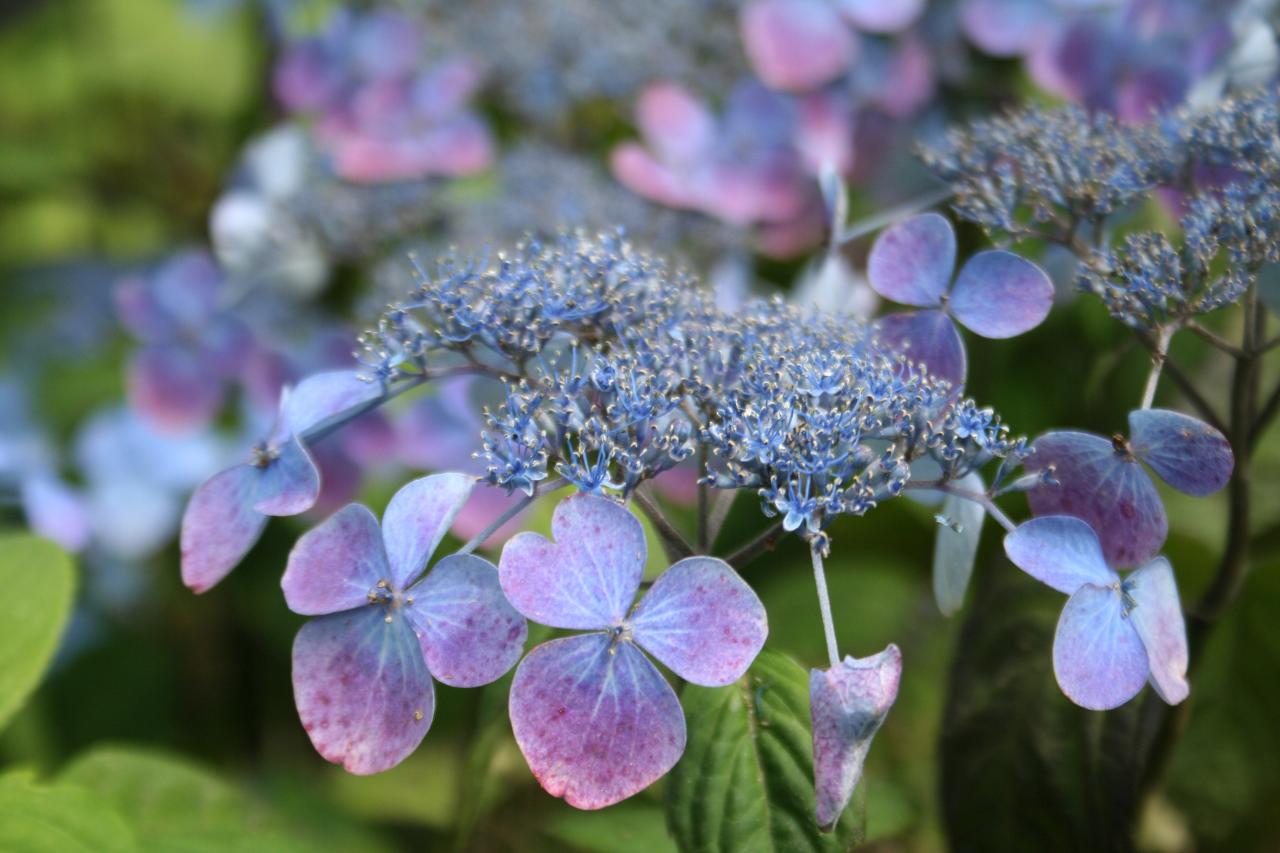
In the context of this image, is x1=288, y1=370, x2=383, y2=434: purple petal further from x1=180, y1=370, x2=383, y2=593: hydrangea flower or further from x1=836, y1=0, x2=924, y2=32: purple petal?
x1=836, y1=0, x2=924, y2=32: purple petal

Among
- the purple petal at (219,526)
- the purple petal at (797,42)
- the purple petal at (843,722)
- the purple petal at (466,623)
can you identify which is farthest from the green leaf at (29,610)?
the purple petal at (797,42)

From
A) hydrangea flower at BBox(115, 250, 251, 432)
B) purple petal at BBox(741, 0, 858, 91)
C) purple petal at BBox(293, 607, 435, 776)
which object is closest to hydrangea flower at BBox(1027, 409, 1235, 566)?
purple petal at BBox(293, 607, 435, 776)

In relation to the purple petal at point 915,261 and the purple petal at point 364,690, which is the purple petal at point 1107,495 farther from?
the purple petal at point 364,690

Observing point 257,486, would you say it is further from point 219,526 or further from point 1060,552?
point 1060,552

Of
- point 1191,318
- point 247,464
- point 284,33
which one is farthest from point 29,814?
point 284,33

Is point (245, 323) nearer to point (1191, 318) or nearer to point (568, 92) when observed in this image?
point (568, 92)

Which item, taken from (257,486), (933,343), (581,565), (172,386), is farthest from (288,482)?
→ (172,386)

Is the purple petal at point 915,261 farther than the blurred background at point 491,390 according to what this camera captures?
No
